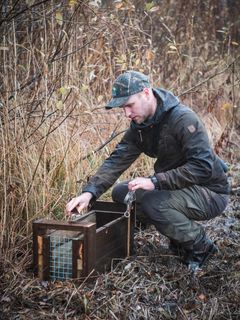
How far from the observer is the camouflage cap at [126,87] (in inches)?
152

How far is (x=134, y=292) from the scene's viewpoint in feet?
11.6

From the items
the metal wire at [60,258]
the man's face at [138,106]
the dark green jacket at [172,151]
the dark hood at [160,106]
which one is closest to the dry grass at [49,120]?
the metal wire at [60,258]

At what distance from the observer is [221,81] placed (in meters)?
8.60

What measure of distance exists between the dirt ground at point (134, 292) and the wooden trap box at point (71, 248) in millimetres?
79

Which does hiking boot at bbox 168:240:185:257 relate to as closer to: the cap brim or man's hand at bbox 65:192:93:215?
man's hand at bbox 65:192:93:215

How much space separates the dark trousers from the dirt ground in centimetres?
25

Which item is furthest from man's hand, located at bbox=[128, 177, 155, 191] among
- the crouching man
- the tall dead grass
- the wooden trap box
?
the tall dead grass

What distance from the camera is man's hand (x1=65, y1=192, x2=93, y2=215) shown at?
12.4 ft

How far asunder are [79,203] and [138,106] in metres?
0.81

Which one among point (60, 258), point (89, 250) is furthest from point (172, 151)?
point (60, 258)

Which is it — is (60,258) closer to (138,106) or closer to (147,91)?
(138,106)

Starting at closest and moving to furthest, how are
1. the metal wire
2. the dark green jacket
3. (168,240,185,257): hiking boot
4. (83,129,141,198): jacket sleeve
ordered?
the metal wire < the dark green jacket < (168,240,185,257): hiking boot < (83,129,141,198): jacket sleeve

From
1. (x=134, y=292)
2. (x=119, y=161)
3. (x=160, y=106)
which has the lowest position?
(x=134, y=292)

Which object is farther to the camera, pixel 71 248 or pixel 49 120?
pixel 49 120
